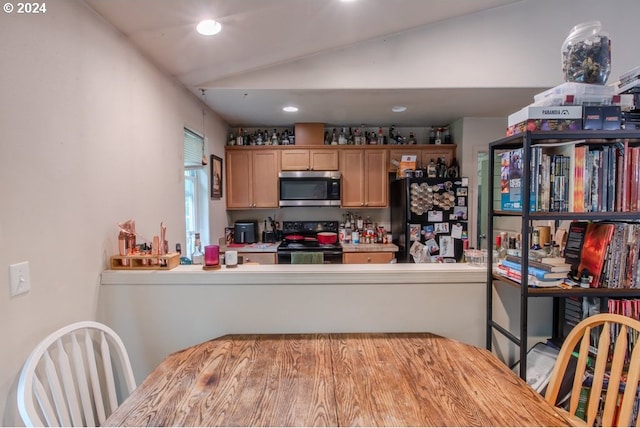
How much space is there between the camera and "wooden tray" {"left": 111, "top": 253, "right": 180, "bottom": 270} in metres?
1.77

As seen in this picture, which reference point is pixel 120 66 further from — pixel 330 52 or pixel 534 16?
pixel 534 16

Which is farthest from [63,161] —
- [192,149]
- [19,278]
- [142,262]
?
[192,149]

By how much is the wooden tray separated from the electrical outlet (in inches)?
20.2

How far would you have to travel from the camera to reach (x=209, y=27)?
6.25 ft

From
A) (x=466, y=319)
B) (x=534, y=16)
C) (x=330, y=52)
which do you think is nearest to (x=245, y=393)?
(x=466, y=319)

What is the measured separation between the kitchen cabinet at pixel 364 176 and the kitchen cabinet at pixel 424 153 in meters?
0.11

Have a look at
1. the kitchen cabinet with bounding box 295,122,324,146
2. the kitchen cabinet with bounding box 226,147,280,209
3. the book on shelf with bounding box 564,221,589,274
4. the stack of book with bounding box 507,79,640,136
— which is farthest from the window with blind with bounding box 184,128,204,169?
the book on shelf with bounding box 564,221,589,274

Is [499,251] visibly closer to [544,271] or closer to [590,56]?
[544,271]

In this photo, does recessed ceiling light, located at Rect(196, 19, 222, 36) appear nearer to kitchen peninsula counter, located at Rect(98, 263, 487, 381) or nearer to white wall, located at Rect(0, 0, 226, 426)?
white wall, located at Rect(0, 0, 226, 426)

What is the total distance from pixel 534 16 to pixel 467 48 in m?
0.52

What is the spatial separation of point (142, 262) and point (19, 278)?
23.8 inches

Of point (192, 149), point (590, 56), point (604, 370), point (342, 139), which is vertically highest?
point (342, 139)

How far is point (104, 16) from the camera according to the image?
5.56 ft

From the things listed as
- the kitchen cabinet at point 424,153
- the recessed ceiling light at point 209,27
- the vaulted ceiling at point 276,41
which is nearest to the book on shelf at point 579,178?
the vaulted ceiling at point 276,41
